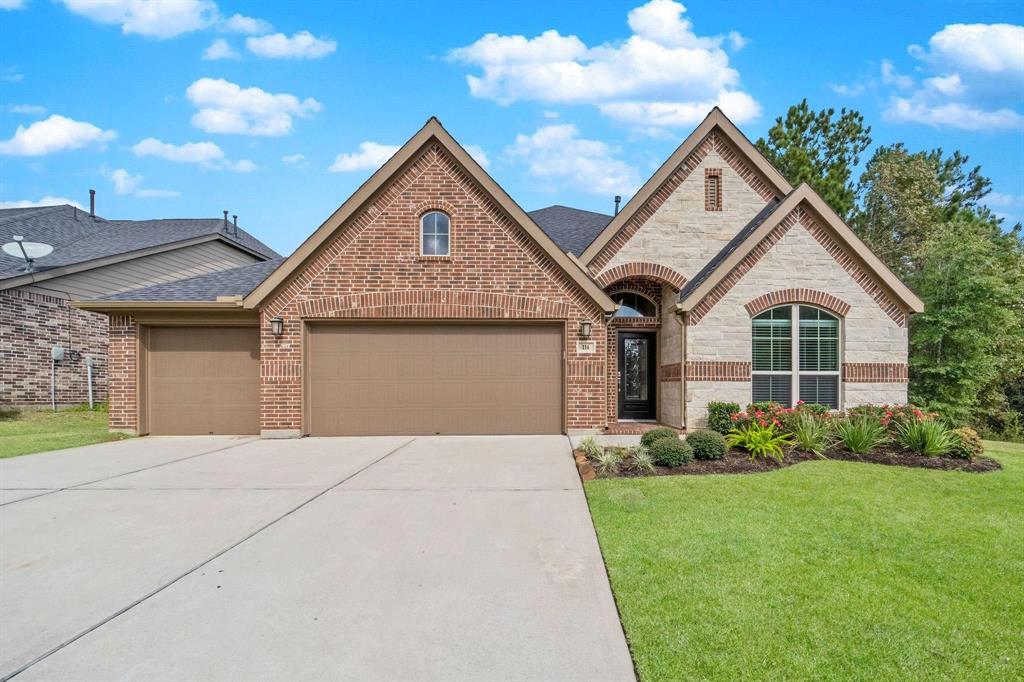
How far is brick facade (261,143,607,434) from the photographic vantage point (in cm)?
1147

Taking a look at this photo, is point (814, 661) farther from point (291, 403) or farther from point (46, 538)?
point (291, 403)

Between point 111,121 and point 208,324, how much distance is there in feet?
29.4

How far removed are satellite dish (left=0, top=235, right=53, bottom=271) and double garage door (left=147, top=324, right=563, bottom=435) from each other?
23.7 feet

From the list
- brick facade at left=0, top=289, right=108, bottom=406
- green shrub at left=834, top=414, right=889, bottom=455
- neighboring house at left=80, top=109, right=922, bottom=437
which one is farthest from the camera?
brick facade at left=0, top=289, right=108, bottom=406

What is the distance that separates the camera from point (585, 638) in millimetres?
3244

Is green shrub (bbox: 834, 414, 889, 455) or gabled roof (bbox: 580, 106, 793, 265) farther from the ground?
gabled roof (bbox: 580, 106, 793, 265)

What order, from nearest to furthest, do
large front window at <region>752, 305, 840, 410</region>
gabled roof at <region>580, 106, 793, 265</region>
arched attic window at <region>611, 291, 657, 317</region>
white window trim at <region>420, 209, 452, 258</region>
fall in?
white window trim at <region>420, 209, 452, 258</region>, large front window at <region>752, 305, 840, 410</region>, gabled roof at <region>580, 106, 793, 265</region>, arched attic window at <region>611, 291, 657, 317</region>

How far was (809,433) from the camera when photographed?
9023mm

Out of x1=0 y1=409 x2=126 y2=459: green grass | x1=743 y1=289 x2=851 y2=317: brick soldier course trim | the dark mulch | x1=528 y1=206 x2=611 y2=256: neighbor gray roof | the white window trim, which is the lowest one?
x1=0 y1=409 x2=126 y2=459: green grass

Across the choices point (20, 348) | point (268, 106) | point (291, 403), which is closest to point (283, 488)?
point (291, 403)

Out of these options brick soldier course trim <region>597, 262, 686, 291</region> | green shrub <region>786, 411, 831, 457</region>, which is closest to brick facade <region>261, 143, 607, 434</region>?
brick soldier course trim <region>597, 262, 686, 291</region>

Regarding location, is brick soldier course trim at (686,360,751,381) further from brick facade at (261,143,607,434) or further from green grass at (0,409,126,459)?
green grass at (0,409,126,459)

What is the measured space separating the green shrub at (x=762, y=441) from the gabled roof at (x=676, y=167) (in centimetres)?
593

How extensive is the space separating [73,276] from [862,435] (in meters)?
20.9
